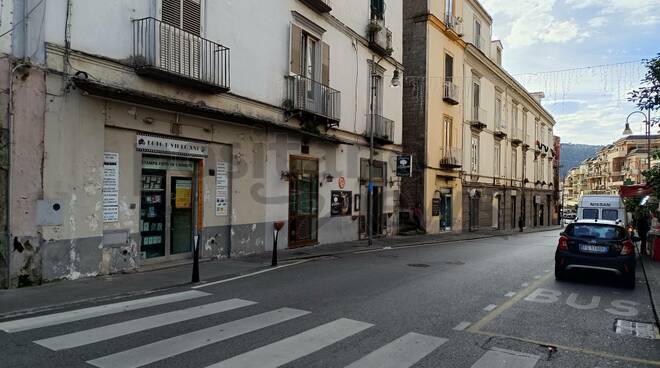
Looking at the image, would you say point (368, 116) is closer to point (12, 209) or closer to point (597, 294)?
point (597, 294)

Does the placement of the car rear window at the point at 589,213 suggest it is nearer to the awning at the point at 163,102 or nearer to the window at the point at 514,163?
the awning at the point at 163,102

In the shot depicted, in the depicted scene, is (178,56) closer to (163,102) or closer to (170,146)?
(163,102)

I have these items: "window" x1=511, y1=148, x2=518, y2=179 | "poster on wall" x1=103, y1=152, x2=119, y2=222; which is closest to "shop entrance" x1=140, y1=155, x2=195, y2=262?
"poster on wall" x1=103, y1=152, x2=119, y2=222

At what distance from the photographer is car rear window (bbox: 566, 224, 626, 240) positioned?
1052 cm

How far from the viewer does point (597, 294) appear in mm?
9352

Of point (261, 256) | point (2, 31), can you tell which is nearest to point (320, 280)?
point (261, 256)

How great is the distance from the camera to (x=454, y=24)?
28844 mm

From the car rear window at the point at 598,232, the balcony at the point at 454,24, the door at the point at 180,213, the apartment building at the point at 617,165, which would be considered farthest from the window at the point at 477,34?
the apartment building at the point at 617,165

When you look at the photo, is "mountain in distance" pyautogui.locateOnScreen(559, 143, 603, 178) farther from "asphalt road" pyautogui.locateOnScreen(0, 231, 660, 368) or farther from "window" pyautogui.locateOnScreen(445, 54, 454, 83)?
"asphalt road" pyautogui.locateOnScreen(0, 231, 660, 368)

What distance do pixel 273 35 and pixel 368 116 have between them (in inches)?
286

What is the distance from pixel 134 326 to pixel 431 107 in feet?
75.4

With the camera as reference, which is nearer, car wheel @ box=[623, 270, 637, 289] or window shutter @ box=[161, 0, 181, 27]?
car wheel @ box=[623, 270, 637, 289]

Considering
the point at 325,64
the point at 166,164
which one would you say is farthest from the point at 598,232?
the point at 325,64

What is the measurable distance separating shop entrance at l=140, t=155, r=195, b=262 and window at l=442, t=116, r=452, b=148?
19.2m
